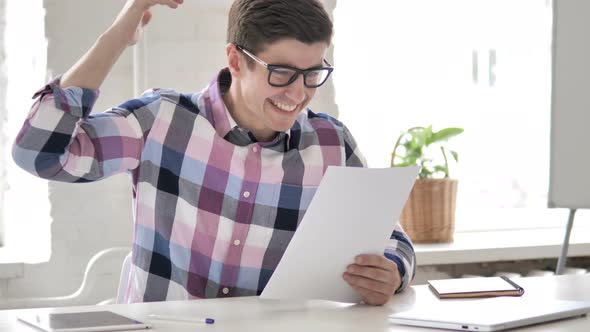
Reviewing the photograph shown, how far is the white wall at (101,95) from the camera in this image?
9.75 ft

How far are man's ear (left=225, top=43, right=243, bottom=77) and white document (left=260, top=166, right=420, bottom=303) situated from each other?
1.54ft

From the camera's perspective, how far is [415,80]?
12.7ft

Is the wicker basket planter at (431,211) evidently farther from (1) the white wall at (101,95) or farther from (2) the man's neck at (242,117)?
(2) the man's neck at (242,117)

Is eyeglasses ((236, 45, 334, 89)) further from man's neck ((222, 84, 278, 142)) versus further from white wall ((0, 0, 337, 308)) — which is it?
white wall ((0, 0, 337, 308))

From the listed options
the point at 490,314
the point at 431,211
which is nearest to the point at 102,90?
the point at 431,211

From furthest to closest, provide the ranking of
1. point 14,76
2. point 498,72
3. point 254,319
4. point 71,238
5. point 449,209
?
point 498,72 → point 449,209 → point 14,76 → point 71,238 → point 254,319

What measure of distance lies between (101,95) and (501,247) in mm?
1557

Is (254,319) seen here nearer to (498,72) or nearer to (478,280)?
(478,280)

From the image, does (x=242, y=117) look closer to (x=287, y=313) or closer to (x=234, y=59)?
(x=234, y=59)

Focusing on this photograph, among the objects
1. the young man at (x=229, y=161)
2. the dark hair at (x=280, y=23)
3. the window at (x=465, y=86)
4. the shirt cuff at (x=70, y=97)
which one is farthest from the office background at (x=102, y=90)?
the shirt cuff at (x=70, y=97)

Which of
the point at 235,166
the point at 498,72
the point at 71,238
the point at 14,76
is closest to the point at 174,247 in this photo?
the point at 235,166

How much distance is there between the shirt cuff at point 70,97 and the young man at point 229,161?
8 cm

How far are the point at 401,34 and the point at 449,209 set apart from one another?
2.54 ft

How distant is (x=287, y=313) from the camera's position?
1.65 m
